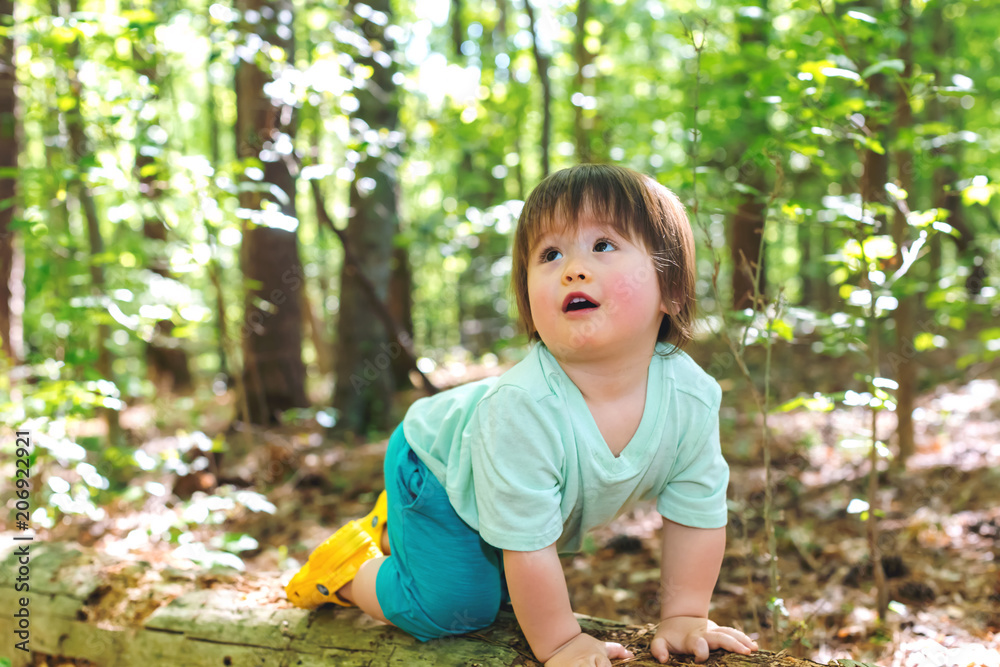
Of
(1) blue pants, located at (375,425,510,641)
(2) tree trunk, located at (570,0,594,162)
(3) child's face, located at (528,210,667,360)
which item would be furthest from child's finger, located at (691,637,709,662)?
(2) tree trunk, located at (570,0,594,162)

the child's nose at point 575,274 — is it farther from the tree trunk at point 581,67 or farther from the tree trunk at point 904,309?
the tree trunk at point 581,67

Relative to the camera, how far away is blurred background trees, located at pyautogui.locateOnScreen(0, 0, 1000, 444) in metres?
2.41

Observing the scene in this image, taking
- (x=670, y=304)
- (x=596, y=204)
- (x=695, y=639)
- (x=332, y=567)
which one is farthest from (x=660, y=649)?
(x=596, y=204)

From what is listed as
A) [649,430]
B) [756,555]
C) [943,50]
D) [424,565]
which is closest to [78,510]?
[424,565]

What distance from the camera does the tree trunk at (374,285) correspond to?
4.92 meters

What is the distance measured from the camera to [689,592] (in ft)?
5.34

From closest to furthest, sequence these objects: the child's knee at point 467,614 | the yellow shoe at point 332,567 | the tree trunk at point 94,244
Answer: the child's knee at point 467,614 → the yellow shoe at point 332,567 → the tree trunk at point 94,244

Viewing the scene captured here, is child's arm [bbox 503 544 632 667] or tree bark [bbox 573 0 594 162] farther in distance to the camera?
tree bark [bbox 573 0 594 162]

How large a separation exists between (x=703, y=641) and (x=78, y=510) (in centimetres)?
251

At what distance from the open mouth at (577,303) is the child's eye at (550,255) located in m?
0.12

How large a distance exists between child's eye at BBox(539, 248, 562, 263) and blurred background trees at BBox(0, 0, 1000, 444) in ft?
1.59

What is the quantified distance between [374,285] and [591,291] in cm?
381

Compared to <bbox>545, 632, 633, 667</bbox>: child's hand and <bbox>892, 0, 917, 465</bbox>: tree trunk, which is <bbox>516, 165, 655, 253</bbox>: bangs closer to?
<bbox>545, 632, 633, 667</bbox>: child's hand

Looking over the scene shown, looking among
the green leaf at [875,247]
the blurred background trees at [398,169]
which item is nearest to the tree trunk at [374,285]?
the blurred background trees at [398,169]
